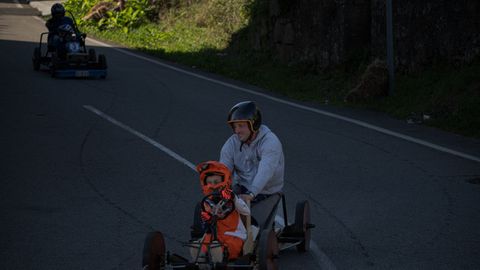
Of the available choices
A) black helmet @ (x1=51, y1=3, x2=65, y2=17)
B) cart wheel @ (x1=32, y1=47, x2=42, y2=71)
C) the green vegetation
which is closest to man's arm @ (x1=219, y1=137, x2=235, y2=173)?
the green vegetation

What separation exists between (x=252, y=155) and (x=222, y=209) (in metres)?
0.97

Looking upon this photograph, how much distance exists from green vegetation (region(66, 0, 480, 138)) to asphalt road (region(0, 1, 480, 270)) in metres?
0.89

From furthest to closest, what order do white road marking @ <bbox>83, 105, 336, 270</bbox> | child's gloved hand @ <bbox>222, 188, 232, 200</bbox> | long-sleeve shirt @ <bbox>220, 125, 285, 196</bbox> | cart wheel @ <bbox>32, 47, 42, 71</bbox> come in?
1. cart wheel @ <bbox>32, 47, 42, 71</bbox>
2. white road marking @ <bbox>83, 105, 336, 270</bbox>
3. long-sleeve shirt @ <bbox>220, 125, 285, 196</bbox>
4. child's gloved hand @ <bbox>222, 188, 232, 200</bbox>

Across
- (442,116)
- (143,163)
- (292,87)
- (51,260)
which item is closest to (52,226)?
(51,260)

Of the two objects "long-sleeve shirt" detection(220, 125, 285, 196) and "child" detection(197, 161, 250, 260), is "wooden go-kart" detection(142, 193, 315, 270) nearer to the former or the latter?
"child" detection(197, 161, 250, 260)

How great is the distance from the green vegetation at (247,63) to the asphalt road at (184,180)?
887mm

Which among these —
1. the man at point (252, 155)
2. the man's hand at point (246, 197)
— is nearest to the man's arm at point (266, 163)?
the man at point (252, 155)

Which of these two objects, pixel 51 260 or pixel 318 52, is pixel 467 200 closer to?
pixel 51 260

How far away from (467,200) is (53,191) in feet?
14.6

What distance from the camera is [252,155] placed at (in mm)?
7312

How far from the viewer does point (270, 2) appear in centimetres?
2273

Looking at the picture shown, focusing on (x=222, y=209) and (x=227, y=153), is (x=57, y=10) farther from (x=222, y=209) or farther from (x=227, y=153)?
(x=222, y=209)

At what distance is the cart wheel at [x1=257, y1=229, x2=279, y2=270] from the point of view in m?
6.38

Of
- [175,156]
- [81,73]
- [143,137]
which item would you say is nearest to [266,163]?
[175,156]
